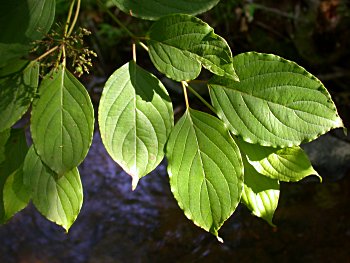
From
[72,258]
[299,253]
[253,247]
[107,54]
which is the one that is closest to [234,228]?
[253,247]

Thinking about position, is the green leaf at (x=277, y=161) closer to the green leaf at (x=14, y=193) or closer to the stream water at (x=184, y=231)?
the green leaf at (x=14, y=193)

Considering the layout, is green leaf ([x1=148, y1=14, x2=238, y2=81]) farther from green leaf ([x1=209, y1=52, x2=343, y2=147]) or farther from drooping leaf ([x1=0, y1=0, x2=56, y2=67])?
drooping leaf ([x1=0, y1=0, x2=56, y2=67])

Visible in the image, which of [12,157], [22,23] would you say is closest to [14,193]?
[12,157]

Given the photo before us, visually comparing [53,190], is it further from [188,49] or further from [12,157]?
Answer: [188,49]

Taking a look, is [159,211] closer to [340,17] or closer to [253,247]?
[253,247]

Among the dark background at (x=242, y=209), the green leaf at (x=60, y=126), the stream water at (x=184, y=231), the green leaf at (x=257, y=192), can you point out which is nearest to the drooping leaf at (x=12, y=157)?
the green leaf at (x=60, y=126)

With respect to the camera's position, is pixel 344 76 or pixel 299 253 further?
pixel 344 76

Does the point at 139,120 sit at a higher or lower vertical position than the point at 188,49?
lower
